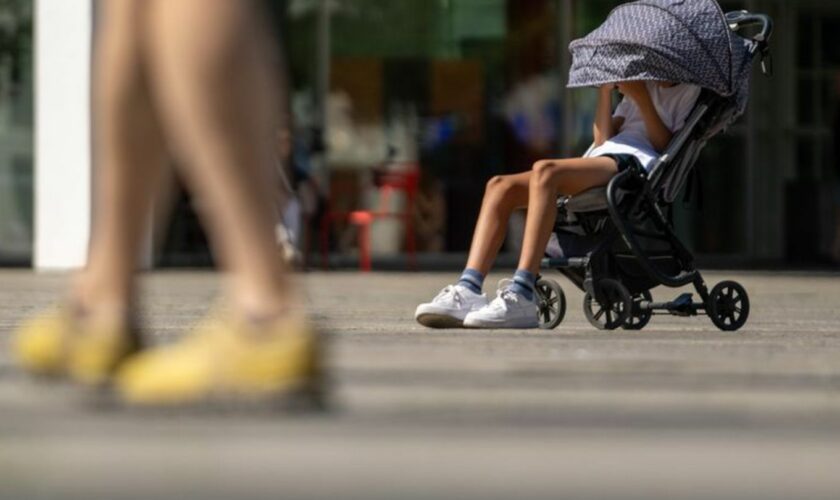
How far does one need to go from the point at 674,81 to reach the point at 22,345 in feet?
12.2

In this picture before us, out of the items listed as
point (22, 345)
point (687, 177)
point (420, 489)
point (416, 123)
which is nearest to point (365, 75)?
point (416, 123)

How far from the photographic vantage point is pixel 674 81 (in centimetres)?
687

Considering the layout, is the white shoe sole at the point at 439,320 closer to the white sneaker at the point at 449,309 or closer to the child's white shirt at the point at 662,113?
the white sneaker at the point at 449,309

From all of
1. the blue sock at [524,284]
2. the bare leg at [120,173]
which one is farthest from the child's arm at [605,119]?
the bare leg at [120,173]

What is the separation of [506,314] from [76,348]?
3.25 metres

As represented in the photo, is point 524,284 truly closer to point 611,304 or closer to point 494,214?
point 494,214

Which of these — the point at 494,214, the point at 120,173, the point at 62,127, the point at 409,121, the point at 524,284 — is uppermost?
the point at 409,121

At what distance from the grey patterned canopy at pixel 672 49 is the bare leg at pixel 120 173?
3.59 m

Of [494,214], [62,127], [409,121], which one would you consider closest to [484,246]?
[494,214]

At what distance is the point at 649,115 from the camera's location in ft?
22.8

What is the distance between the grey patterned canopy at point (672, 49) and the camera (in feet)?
22.4

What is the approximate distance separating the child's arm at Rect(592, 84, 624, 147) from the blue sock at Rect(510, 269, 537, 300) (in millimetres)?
682

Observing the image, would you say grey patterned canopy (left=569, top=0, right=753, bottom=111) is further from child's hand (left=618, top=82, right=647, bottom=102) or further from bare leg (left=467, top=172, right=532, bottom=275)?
bare leg (left=467, top=172, right=532, bottom=275)

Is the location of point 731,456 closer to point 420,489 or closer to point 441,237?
point 420,489
